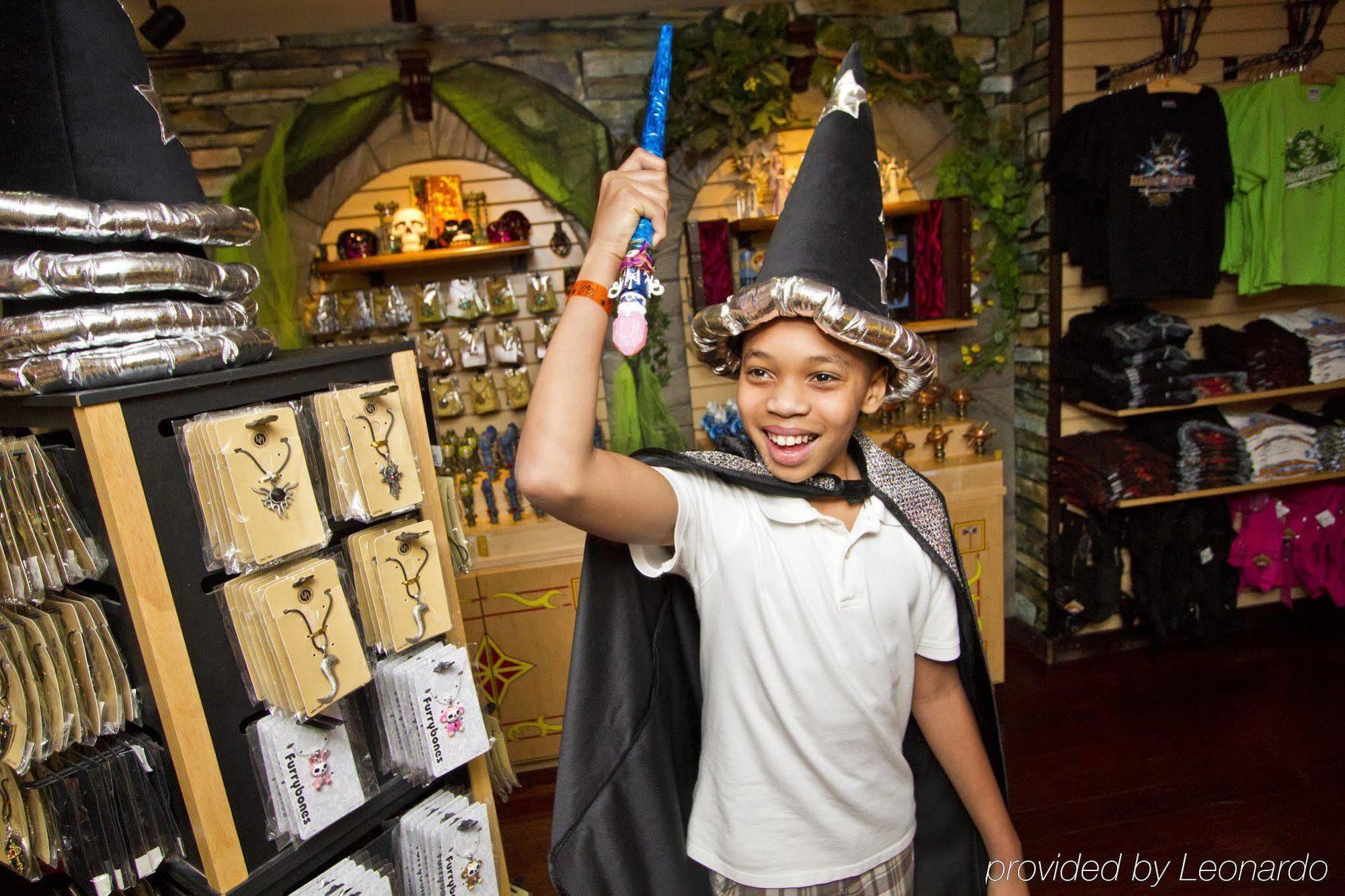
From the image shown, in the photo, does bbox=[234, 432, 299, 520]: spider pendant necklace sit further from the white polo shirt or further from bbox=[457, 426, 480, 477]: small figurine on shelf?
bbox=[457, 426, 480, 477]: small figurine on shelf

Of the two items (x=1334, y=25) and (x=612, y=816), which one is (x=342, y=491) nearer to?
(x=612, y=816)

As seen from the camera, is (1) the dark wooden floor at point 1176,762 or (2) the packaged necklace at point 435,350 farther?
(2) the packaged necklace at point 435,350

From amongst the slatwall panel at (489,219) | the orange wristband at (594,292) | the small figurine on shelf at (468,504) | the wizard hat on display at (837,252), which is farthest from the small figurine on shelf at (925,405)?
the orange wristband at (594,292)

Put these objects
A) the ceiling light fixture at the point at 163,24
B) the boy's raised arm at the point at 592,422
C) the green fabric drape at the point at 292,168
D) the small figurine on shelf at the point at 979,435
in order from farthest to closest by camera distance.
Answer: the small figurine on shelf at the point at 979,435
the green fabric drape at the point at 292,168
the ceiling light fixture at the point at 163,24
the boy's raised arm at the point at 592,422

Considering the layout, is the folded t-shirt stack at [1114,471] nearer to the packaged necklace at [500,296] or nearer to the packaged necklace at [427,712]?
the packaged necklace at [500,296]

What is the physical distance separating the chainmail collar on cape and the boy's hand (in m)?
0.30

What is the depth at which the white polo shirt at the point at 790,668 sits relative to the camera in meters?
1.12

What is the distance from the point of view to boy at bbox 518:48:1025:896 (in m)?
1.05

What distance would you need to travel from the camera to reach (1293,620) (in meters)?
3.80

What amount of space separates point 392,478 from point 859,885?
3.17 feet

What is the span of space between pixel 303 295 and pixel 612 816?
2.80 metres

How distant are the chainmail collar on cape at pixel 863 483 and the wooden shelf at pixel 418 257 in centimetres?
228

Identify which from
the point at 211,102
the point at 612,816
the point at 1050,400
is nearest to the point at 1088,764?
the point at 1050,400

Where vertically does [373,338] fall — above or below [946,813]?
above
